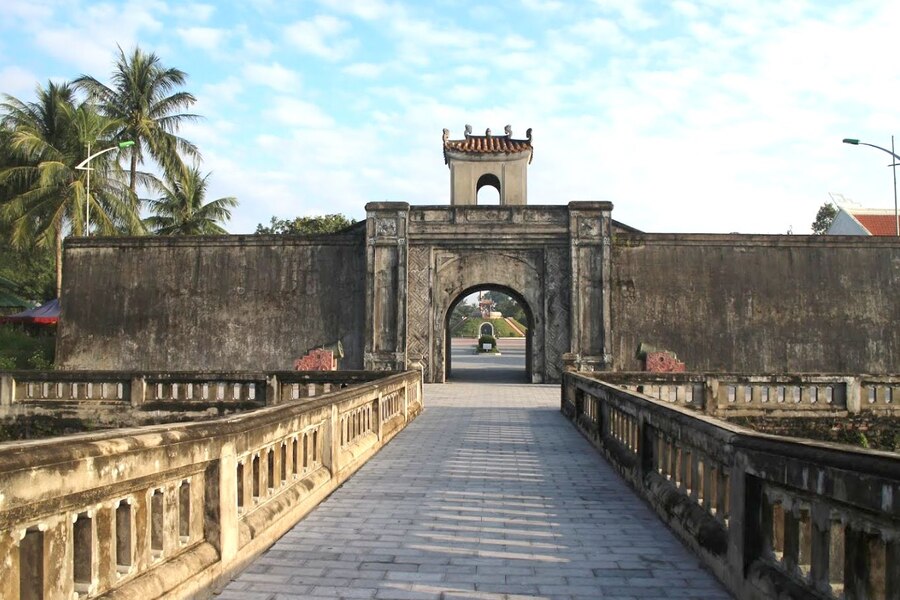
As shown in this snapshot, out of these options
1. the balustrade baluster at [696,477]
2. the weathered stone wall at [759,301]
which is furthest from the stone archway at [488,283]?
the balustrade baluster at [696,477]

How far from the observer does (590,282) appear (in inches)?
929

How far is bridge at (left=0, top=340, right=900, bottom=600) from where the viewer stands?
3047 mm

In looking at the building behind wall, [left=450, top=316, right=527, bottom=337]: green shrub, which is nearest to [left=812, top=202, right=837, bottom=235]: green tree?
[left=450, top=316, right=527, bottom=337]: green shrub

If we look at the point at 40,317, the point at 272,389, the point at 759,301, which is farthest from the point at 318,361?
the point at 40,317

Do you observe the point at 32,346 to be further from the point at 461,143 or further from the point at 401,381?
the point at 401,381

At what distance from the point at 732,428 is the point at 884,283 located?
72.4 ft

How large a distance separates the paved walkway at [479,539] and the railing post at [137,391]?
5437 mm

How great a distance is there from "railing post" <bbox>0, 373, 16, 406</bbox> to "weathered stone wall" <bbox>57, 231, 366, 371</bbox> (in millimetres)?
10806

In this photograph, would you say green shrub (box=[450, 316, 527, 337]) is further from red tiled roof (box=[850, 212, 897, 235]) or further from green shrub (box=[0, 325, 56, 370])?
green shrub (box=[0, 325, 56, 370])

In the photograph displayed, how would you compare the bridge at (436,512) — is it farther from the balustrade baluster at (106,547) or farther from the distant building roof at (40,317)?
the distant building roof at (40,317)

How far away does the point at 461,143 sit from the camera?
2580 cm

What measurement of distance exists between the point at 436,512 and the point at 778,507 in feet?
9.84

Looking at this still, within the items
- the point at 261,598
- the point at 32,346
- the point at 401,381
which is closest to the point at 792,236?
the point at 401,381

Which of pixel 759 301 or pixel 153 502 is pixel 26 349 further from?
pixel 153 502
